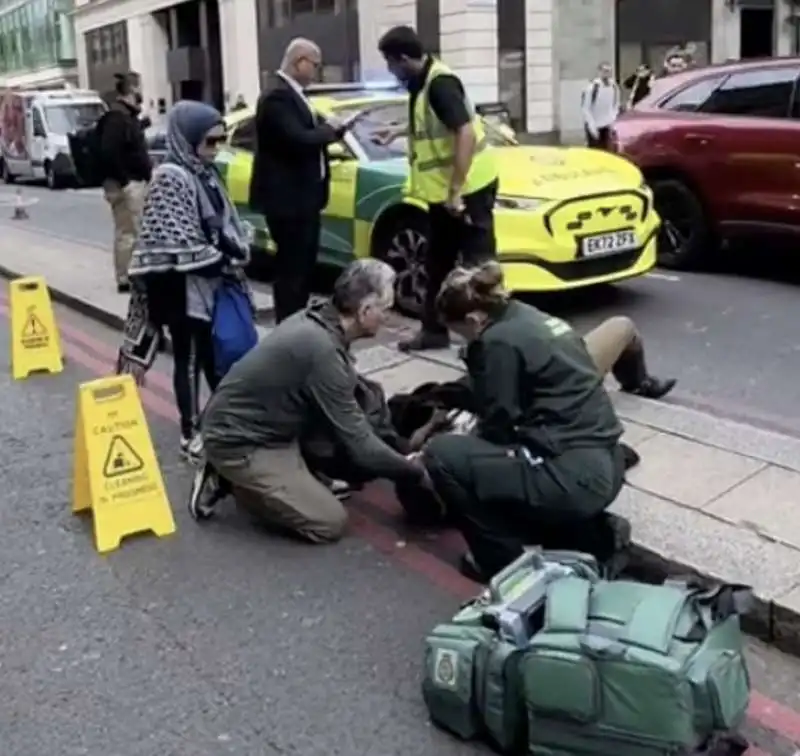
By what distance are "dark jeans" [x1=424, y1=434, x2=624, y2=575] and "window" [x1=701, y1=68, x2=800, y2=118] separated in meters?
5.91

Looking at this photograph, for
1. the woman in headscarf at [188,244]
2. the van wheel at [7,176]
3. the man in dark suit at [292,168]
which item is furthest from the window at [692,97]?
the van wheel at [7,176]

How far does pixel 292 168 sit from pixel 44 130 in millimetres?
21450

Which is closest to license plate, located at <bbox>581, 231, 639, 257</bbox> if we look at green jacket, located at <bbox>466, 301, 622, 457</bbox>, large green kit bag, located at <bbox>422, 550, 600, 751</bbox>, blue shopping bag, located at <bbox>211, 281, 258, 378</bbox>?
blue shopping bag, located at <bbox>211, 281, 258, 378</bbox>

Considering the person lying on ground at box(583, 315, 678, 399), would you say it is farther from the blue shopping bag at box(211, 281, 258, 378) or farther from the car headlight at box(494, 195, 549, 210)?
the car headlight at box(494, 195, 549, 210)

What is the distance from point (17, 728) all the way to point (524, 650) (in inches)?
57.9

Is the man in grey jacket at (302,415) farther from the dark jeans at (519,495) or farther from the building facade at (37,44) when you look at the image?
the building facade at (37,44)

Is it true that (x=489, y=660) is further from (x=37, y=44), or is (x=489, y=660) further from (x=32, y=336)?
(x=37, y=44)

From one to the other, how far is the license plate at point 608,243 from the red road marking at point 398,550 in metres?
2.80

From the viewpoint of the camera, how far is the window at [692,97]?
1007 centimetres

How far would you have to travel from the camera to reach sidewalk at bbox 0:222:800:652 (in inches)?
166

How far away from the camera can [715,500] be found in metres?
4.94

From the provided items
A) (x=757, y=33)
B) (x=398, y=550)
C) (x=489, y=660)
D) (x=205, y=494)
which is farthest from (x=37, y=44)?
(x=489, y=660)

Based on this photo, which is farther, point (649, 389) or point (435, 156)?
point (435, 156)

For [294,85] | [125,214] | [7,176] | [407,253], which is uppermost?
[294,85]
